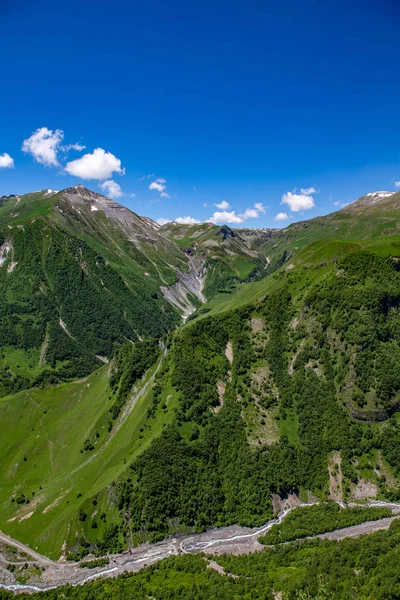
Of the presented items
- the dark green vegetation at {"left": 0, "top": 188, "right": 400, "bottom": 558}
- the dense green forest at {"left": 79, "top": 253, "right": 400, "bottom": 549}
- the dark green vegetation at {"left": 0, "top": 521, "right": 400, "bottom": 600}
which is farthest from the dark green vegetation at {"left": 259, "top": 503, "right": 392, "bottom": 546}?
the dark green vegetation at {"left": 0, "top": 188, "right": 400, "bottom": 558}

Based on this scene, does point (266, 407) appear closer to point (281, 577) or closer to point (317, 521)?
point (317, 521)

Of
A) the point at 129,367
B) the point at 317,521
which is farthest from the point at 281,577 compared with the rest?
the point at 129,367

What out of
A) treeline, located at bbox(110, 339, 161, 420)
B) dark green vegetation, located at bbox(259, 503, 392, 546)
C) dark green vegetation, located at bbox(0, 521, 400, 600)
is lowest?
dark green vegetation, located at bbox(259, 503, 392, 546)

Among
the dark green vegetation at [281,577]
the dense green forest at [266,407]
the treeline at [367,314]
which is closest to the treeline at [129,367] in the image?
the dense green forest at [266,407]

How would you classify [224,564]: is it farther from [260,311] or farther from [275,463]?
[260,311]

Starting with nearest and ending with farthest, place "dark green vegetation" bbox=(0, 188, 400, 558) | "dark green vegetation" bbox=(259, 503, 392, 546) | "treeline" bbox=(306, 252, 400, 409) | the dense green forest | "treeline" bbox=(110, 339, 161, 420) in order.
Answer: "dark green vegetation" bbox=(259, 503, 392, 546) → the dense green forest → "dark green vegetation" bbox=(0, 188, 400, 558) → "treeline" bbox=(306, 252, 400, 409) → "treeline" bbox=(110, 339, 161, 420)

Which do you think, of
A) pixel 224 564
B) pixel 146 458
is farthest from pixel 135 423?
pixel 224 564

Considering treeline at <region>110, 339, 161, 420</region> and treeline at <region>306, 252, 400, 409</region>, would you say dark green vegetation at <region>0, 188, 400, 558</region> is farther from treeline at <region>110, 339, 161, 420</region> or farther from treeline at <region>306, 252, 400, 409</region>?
treeline at <region>110, 339, 161, 420</region>
